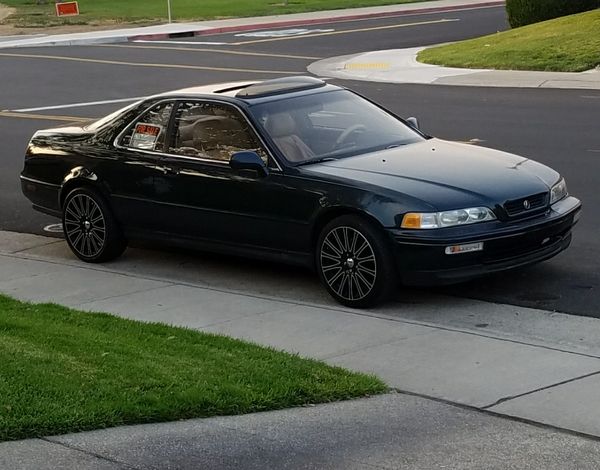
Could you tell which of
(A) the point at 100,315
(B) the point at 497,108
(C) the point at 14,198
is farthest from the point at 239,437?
(B) the point at 497,108

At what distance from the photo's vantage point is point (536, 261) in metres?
8.90

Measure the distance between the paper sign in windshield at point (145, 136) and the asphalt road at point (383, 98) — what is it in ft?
8.40

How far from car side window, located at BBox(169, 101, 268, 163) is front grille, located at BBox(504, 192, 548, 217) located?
1.97m

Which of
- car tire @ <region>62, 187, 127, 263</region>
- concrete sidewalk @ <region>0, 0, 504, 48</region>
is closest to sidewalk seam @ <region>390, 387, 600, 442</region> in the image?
car tire @ <region>62, 187, 127, 263</region>

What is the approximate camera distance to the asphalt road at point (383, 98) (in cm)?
961

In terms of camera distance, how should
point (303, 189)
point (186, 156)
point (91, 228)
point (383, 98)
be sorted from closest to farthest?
point (303, 189)
point (186, 156)
point (91, 228)
point (383, 98)

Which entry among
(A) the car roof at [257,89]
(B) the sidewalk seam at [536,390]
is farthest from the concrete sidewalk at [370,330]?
(A) the car roof at [257,89]

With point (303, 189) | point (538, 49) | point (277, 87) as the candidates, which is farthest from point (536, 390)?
point (538, 49)

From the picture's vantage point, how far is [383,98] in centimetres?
2205

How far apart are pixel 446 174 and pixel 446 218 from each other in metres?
0.57

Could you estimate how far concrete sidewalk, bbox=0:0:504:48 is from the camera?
124 ft

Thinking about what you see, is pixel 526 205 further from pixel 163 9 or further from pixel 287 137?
pixel 163 9

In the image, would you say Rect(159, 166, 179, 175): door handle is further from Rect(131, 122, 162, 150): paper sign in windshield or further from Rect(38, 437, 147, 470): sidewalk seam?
Rect(38, 437, 147, 470): sidewalk seam

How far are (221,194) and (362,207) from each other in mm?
1417
